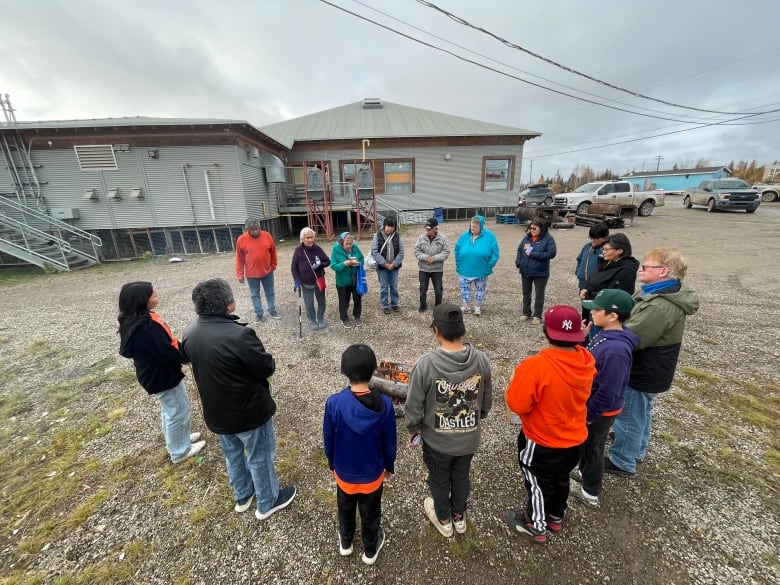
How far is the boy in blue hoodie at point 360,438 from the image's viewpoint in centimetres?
164

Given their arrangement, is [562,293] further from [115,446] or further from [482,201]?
[482,201]

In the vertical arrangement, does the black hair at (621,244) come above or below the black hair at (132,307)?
above

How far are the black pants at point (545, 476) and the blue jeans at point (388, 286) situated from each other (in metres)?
4.03

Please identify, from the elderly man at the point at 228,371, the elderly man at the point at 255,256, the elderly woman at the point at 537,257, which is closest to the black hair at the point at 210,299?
the elderly man at the point at 228,371

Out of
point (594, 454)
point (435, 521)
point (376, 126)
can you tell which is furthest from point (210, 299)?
point (376, 126)

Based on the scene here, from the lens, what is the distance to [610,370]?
6.40 feet

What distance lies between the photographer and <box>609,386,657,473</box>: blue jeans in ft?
7.67

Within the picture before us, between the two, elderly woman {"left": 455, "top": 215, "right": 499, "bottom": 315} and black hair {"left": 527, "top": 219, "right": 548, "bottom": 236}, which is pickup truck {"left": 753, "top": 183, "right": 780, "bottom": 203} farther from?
elderly woman {"left": 455, "top": 215, "right": 499, "bottom": 315}

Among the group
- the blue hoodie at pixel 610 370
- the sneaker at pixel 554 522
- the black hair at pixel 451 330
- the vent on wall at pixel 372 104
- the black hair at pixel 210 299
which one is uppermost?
the vent on wall at pixel 372 104

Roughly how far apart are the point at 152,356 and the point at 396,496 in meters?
2.09

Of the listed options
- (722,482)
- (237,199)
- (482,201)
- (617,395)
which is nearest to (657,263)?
(617,395)

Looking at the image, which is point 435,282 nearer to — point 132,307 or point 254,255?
point 254,255

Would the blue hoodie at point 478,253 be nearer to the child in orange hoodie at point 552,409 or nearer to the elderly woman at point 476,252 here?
the elderly woman at point 476,252

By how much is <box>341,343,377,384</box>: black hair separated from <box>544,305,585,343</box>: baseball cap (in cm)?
96
